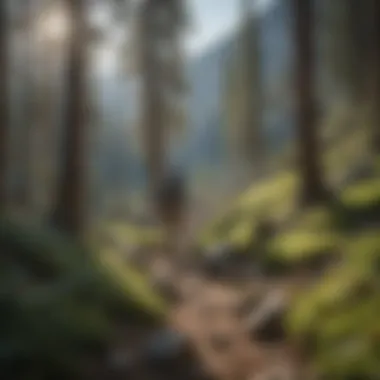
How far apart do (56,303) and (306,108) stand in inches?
47.6

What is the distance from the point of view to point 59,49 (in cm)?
282

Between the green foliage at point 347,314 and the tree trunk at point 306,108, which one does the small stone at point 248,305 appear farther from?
the tree trunk at point 306,108

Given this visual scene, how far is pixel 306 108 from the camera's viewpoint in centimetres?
261

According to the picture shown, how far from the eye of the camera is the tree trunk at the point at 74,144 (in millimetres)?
2674

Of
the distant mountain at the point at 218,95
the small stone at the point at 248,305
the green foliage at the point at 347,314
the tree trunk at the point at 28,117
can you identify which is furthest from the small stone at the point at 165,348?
the tree trunk at the point at 28,117

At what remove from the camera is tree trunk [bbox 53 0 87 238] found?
2.67 m

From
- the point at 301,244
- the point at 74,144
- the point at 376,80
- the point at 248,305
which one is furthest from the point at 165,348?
the point at 376,80

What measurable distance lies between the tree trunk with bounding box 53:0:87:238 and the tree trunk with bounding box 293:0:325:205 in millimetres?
859

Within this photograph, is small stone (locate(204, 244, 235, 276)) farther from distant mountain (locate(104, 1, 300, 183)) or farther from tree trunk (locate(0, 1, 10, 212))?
tree trunk (locate(0, 1, 10, 212))

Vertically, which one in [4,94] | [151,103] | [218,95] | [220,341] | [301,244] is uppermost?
[4,94]

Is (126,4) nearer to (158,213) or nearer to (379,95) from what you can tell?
(158,213)

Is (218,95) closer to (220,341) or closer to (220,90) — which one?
(220,90)

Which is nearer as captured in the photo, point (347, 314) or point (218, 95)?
point (347, 314)

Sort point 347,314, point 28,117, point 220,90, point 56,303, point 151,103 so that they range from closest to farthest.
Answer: point 347,314
point 56,303
point 220,90
point 151,103
point 28,117
